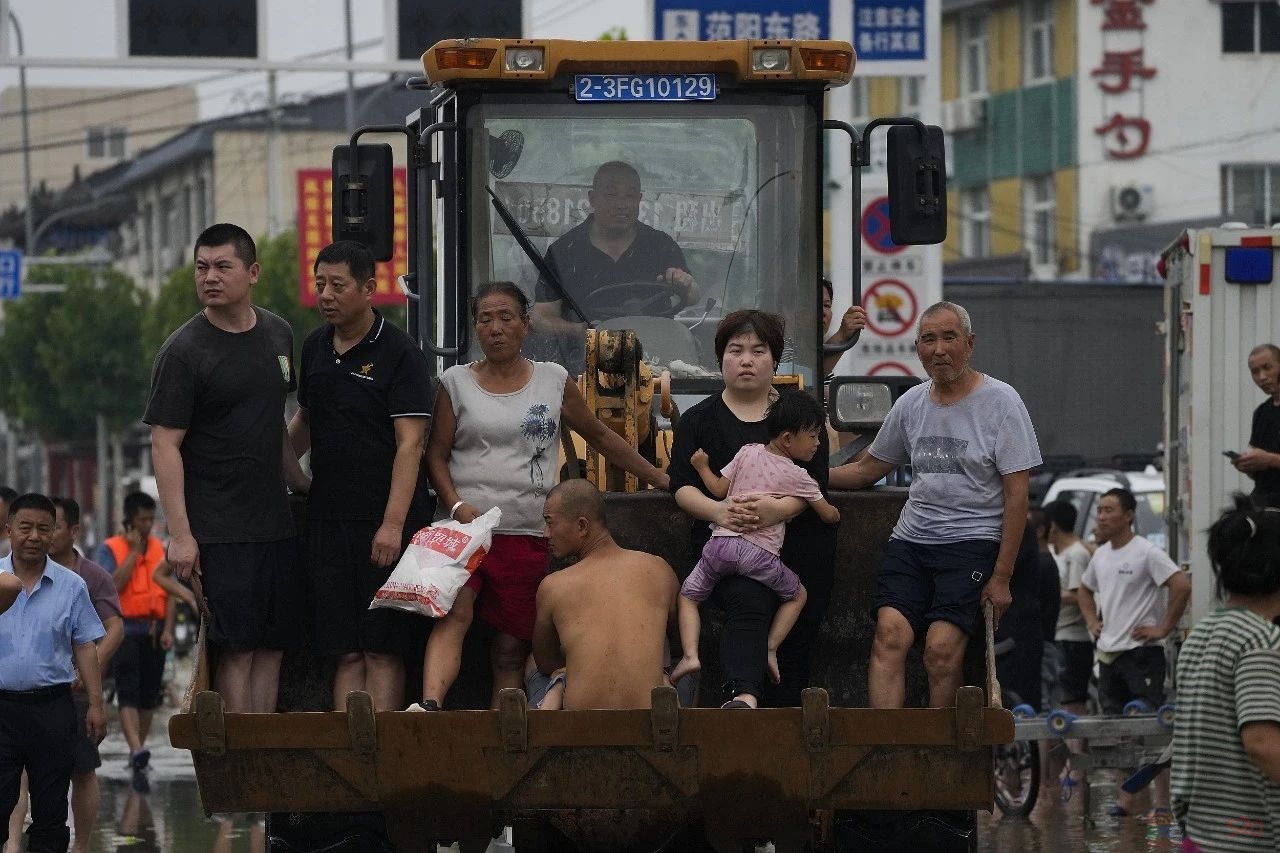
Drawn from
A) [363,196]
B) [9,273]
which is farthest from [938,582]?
[9,273]

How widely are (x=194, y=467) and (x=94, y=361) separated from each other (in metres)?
51.3

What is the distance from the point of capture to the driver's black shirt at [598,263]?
33.7ft

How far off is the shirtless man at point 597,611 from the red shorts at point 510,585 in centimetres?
25

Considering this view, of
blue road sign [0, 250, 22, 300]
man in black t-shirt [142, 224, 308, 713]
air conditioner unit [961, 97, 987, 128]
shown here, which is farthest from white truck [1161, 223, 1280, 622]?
air conditioner unit [961, 97, 987, 128]

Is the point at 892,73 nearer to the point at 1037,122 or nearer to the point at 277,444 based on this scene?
the point at 277,444

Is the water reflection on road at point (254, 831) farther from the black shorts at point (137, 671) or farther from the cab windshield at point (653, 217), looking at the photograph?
the cab windshield at point (653, 217)

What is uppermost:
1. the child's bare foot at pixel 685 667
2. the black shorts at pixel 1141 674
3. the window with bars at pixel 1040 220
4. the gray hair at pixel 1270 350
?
the window with bars at pixel 1040 220

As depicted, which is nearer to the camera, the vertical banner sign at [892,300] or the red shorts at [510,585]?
the red shorts at [510,585]

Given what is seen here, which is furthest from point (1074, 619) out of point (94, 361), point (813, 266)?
point (94, 361)

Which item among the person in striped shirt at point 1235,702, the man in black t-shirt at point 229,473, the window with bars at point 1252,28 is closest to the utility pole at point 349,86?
the window with bars at point 1252,28

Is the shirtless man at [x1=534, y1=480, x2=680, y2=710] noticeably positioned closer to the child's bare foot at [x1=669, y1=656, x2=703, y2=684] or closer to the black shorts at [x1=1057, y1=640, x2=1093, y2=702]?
the child's bare foot at [x1=669, y1=656, x2=703, y2=684]

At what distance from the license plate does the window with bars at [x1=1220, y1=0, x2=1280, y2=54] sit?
36.6 m

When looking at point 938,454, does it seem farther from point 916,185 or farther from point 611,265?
point 611,265

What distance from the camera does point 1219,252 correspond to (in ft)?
45.0
